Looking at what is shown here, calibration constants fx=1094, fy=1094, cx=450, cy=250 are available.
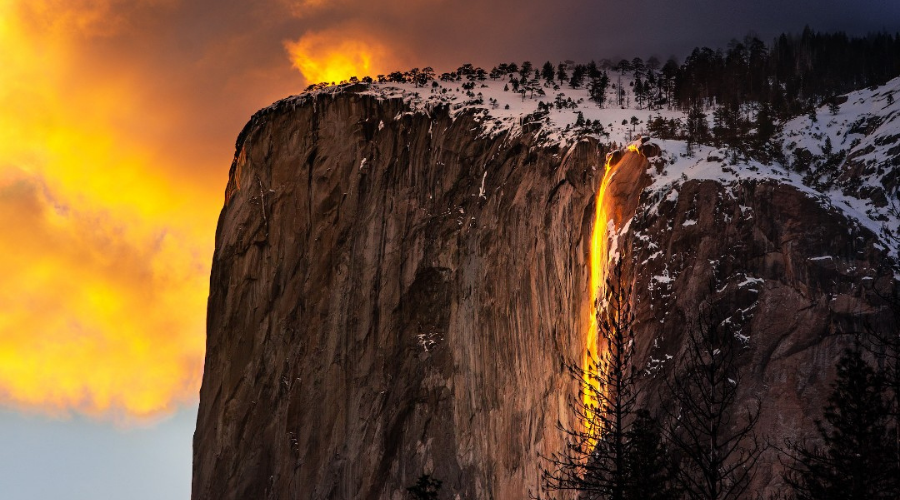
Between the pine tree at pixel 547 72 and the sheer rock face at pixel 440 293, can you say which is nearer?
the sheer rock face at pixel 440 293

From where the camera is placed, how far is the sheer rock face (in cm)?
4034

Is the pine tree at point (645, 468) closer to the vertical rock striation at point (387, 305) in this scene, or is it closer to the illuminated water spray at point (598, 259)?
the illuminated water spray at point (598, 259)

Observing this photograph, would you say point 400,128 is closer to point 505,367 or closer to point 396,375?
point 396,375

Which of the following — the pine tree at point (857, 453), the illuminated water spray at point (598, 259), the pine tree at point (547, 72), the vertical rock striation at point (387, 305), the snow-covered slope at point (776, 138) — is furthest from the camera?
the pine tree at point (547, 72)

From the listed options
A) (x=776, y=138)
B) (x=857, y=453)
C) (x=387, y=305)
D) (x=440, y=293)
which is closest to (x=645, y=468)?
(x=857, y=453)

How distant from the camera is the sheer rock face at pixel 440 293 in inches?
1588

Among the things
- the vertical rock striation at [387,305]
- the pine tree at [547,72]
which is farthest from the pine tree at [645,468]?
the pine tree at [547,72]

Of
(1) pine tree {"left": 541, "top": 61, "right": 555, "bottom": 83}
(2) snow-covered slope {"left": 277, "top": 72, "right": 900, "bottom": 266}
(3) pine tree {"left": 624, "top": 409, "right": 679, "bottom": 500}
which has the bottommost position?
(3) pine tree {"left": 624, "top": 409, "right": 679, "bottom": 500}

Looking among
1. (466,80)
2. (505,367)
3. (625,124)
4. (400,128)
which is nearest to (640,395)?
(505,367)

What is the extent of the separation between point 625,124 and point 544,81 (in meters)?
35.7

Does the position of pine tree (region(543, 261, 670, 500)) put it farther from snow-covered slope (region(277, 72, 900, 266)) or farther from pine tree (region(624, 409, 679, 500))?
snow-covered slope (region(277, 72, 900, 266))

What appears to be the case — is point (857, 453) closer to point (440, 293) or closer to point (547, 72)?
point (440, 293)

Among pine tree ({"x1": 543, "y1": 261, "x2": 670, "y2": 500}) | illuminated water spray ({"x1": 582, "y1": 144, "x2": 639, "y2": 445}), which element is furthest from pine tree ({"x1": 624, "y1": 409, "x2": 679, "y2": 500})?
illuminated water spray ({"x1": 582, "y1": 144, "x2": 639, "y2": 445})

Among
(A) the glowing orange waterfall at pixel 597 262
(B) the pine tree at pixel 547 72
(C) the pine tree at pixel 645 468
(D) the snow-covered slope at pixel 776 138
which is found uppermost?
(B) the pine tree at pixel 547 72
